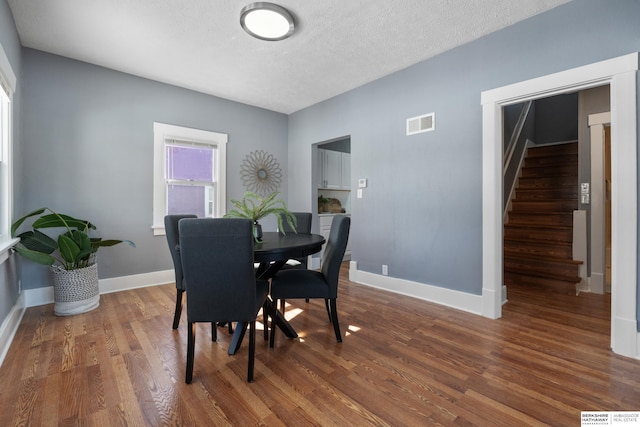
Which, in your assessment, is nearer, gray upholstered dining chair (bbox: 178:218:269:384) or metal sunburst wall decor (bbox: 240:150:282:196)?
gray upholstered dining chair (bbox: 178:218:269:384)

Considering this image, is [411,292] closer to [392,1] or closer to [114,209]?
[392,1]

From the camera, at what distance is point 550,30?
239cm

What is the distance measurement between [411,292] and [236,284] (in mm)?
2345

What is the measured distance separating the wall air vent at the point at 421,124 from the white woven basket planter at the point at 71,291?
147 inches

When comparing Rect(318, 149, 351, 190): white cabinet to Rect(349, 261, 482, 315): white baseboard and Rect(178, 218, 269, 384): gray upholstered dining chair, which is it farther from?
Rect(178, 218, 269, 384): gray upholstered dining chair

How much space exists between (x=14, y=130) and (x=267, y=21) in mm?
2485

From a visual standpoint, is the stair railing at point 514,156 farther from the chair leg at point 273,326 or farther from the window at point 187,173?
the window at point 187,173

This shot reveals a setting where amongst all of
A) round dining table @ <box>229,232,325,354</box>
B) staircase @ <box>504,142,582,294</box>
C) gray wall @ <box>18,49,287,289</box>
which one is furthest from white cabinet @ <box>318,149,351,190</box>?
round dining table @ <box>229,232,325,354</box>

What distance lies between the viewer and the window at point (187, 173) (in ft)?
12.7

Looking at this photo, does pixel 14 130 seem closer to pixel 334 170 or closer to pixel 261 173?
pixel 261 173

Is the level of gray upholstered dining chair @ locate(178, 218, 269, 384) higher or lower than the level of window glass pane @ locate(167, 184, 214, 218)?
lower

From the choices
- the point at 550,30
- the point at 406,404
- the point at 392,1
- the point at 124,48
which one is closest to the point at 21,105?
the point at 124,48

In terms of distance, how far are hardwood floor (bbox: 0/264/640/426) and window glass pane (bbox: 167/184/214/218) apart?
1.65 metres

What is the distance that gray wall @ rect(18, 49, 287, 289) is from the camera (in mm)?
3096
